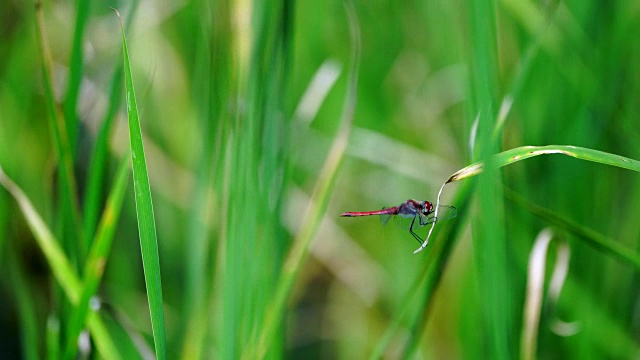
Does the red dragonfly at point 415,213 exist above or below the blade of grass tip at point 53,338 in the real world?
above

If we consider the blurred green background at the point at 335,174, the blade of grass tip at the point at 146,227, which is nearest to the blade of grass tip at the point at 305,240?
the blurred green background at the point at 335,174

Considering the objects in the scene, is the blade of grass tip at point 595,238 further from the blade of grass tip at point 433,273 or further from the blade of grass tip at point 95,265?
the blade of grass tip at point 95,265

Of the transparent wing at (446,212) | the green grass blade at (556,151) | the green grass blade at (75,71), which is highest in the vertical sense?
the green grass blade at (75,71)

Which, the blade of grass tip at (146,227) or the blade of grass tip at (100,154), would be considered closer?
the blade of grass tip at (146,227)

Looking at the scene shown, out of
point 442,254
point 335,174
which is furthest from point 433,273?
point 335,174

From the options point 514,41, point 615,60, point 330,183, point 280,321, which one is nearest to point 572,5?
point 615,60

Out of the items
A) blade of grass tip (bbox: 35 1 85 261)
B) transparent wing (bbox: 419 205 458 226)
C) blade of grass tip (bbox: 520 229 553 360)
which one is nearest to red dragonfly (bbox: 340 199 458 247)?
transparent wing (bbox: 419 205 458 226)

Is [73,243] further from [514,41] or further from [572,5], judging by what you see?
[514,41]

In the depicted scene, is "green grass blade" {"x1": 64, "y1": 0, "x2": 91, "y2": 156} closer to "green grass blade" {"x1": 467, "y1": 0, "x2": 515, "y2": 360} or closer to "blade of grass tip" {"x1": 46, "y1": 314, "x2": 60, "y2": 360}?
"blade of grass tip" {"x1": 46, "y1": 314, "x2": 60, "y2": 360}

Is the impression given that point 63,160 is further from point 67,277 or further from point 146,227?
point 146,227
